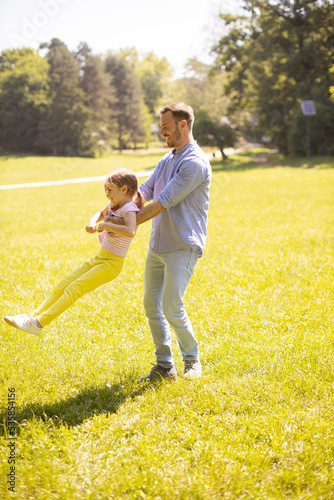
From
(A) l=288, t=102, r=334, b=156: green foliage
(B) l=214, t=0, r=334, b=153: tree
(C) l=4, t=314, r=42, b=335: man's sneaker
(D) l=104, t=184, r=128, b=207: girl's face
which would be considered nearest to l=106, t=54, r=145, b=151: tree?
(B) l=214, t=0, r=334, b=153: tree

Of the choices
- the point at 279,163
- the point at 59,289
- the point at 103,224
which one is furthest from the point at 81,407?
the point at 279,163

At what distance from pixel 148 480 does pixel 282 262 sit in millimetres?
5451

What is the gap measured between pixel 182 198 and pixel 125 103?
53161 millimetres

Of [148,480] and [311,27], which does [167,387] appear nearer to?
[148,480]

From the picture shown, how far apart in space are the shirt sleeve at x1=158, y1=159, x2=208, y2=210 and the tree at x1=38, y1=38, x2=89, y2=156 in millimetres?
36280

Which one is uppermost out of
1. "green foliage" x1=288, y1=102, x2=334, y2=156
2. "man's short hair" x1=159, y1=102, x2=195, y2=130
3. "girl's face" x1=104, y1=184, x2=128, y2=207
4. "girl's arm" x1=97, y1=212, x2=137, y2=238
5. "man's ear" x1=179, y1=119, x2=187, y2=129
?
A: "green foliage" x1=288, y1=102, x2=334, y2=156

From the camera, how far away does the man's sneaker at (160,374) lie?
13.1 ft

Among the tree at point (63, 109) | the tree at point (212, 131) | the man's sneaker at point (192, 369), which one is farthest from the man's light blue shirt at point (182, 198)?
the tree at point (63, 109)

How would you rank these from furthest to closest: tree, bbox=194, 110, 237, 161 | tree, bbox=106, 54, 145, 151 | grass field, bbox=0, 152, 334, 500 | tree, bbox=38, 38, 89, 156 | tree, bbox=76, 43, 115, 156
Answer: tree, bbox=106, 54, 145, 151, tree, bbox=76, 43, 115, 156, tree, bbox=38, 38, 89, 156, tree, bbox=194, 110, 237, 161, grass field, bbox=0, 152, 334, 500

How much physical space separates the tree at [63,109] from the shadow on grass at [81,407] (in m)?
36.5

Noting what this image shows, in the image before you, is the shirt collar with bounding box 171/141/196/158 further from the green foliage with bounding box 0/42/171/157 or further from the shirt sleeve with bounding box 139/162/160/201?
the green foliage with bounding box 0/42/171/157

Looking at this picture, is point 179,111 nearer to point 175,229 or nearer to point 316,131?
point 175,229

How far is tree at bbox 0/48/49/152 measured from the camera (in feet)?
71.5

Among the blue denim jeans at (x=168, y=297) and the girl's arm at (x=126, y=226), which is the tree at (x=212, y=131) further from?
the girl's arm at (x=126, y=226)
